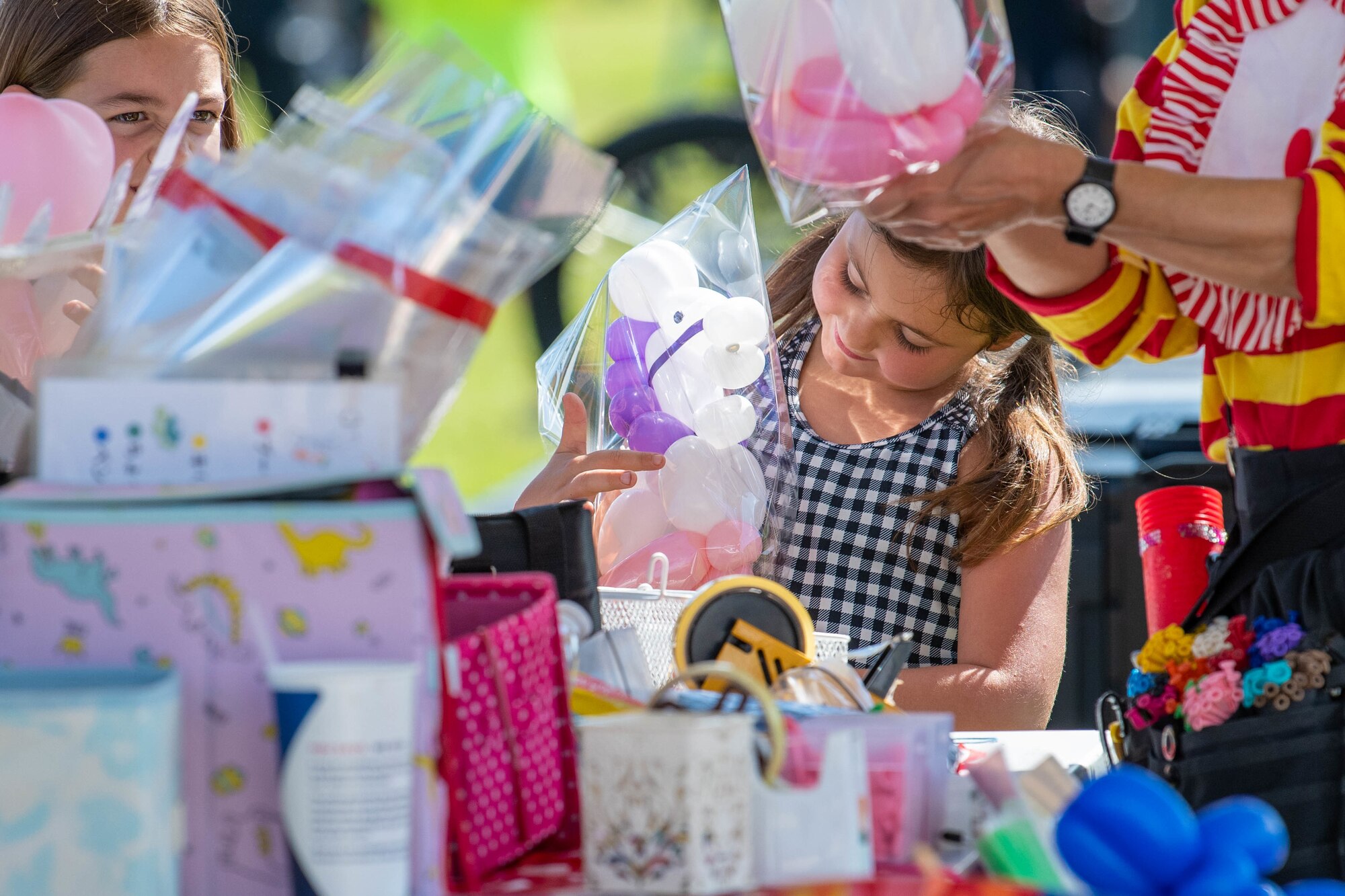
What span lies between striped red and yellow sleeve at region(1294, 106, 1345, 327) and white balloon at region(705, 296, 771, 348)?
2.01 feet

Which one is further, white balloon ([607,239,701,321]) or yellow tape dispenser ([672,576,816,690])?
white balloon ([607,239,701,321])

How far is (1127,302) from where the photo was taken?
1.23m

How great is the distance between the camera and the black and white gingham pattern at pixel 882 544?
1.84 m

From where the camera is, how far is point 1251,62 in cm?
110

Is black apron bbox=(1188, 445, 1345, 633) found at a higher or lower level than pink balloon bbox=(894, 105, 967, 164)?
lower

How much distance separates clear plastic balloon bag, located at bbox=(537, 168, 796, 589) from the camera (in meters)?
1.40

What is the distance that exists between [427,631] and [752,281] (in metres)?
1.09

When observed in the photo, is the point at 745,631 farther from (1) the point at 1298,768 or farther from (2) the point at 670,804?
(1) the point at 1298,768

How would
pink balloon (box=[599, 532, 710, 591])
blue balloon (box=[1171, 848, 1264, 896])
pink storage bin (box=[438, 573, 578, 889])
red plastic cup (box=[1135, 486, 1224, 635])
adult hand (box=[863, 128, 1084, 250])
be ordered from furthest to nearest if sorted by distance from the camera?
pink balloon (box=[599, 532, 710, 591]), red plastic cup (box=[1135, 486, 1224, 635]), adult hand (box=[863, 128, 1084, 250]), pink storage bin (box=[438, 573, 578, 889]), blue balloon (box=[1171, 848, 1264, 896])

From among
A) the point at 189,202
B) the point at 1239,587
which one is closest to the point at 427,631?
the point at 189,202

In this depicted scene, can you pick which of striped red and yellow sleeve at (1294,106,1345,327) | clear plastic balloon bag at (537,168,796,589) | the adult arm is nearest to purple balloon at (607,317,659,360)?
clear plastic balloon bag at (537,168,796,589)

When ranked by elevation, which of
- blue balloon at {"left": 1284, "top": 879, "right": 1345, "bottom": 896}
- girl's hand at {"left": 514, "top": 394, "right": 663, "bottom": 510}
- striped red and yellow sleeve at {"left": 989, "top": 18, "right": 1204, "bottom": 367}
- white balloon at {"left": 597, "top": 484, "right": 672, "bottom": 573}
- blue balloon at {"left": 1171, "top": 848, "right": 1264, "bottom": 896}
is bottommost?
blue balloon at {"left": 1284, "top": 879, "right": 1345, "bottom": 896}

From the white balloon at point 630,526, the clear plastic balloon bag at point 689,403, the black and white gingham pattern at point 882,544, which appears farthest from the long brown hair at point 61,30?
the black and white gingham pattern at point 882,544

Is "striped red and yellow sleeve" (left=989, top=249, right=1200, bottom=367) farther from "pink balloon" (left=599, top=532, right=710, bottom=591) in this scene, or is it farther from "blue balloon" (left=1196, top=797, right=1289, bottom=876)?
"blue balloon" (left=1196, top=797, right=1289, bottom=876)
